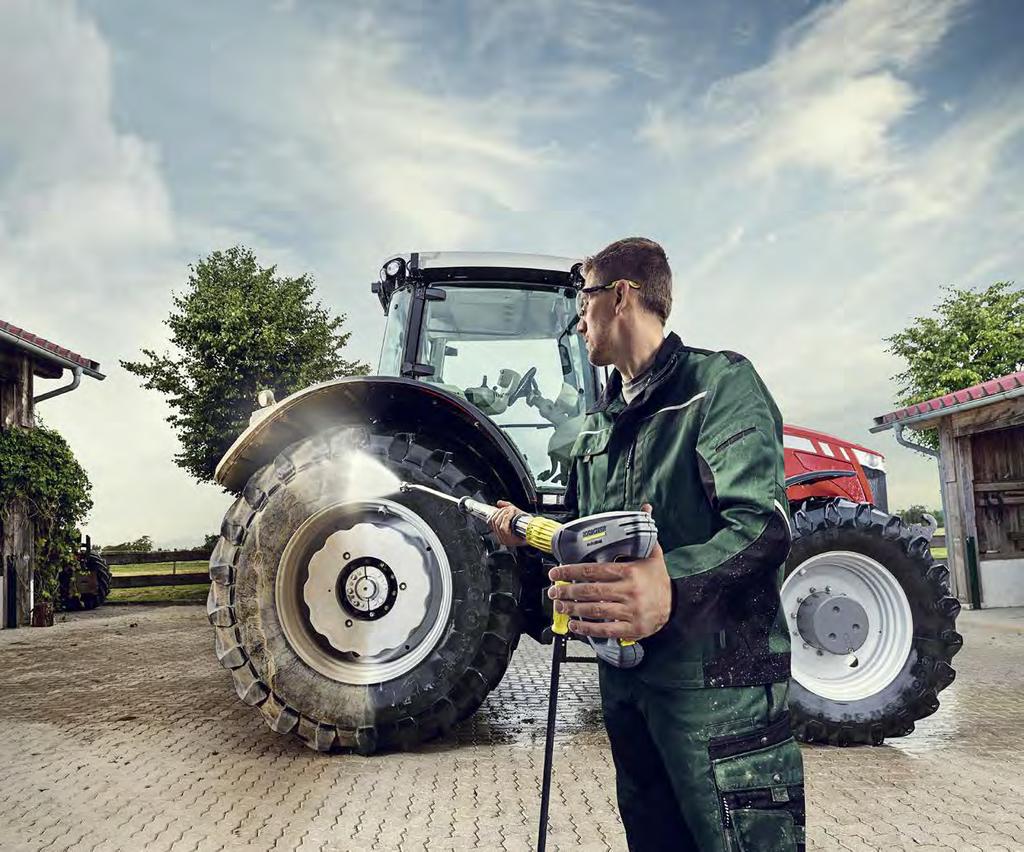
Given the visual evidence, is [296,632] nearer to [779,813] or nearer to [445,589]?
[445,589]

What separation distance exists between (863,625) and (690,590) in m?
2.99

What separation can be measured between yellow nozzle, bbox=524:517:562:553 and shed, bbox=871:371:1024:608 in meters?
11.9

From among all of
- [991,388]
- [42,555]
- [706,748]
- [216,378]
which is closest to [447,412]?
[706,748]

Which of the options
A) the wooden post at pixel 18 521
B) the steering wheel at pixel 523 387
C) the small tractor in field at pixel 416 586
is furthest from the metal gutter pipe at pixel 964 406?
the wooden post at pixel 18 521

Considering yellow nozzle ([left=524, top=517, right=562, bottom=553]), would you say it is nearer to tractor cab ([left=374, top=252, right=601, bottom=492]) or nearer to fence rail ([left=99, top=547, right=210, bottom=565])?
tractor cab ([left=374, top=252, right=601, bottom=492])

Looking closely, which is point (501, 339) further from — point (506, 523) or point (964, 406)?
point (964, 406)

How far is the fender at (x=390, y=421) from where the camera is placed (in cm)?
389

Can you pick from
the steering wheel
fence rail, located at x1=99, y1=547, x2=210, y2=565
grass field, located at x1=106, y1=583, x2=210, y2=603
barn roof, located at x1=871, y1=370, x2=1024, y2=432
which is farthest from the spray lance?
fence rail, located at x1=99, y1=547, x2=210, y2=565

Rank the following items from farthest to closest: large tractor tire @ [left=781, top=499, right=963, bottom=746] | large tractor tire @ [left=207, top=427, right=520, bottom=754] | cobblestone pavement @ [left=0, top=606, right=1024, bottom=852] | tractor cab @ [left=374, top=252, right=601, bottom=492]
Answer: tractor cab @ [left=374, top=252, right=601, bottom=492]
large tractor tire @ [left=781, top=499, right=963, bottom=746]
large tractor tire @ [left=207, top=427, right=520, bottom=754]
cobblestone pavement @ [left=0, top=606, right=1024, bottom=852]

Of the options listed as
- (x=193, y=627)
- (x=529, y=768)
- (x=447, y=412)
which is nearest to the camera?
(x=529, y=768)

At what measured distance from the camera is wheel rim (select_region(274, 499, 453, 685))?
3689 millimetres

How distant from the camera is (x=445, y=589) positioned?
3.70 metres

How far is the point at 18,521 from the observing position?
10.7 metres

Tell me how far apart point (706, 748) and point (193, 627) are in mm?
9687
